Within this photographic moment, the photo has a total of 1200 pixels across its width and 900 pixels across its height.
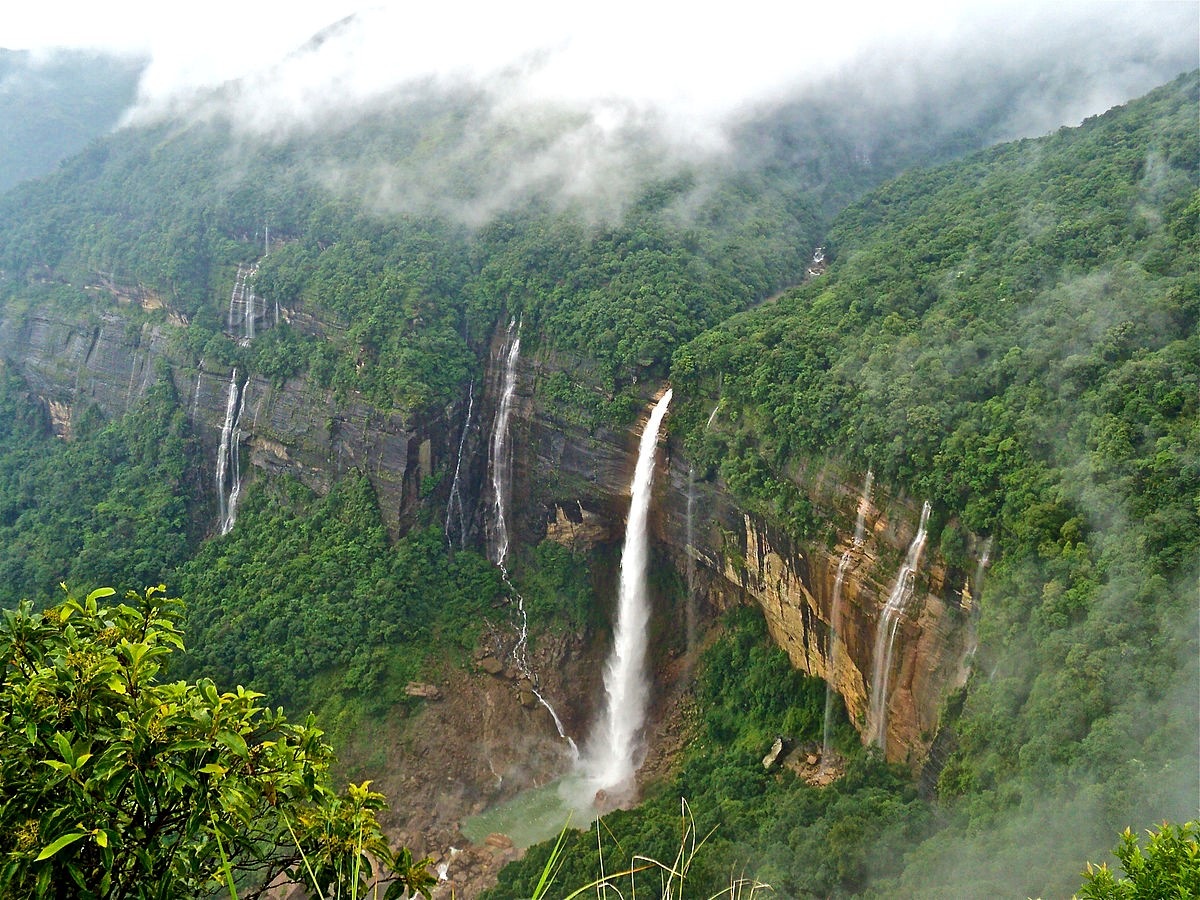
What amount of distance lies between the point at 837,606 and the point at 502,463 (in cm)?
1369

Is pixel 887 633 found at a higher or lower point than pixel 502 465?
lower

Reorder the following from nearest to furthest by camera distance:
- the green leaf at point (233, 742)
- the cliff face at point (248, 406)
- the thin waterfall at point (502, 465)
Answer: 1. the green leaf at point (233, 742)
2. the cliff face at point (248, 406)
3. the thin waterfall at point (502, 465)

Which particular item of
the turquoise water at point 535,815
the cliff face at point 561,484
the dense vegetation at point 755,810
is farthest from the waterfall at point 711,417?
the turquoise water at point 535,815

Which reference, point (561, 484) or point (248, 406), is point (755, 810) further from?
point (248, 406)

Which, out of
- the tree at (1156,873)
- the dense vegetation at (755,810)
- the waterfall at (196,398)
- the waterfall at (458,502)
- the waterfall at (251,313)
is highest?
the waterfall at (251,313)

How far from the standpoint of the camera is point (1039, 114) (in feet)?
137

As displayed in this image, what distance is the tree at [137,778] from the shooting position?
3945 millimetres

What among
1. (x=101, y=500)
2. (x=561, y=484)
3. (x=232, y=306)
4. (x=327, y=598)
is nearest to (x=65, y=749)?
(x=327, y=598)

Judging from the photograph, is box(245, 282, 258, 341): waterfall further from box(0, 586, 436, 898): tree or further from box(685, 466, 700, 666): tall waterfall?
box(0, 586, 436, 898): tree

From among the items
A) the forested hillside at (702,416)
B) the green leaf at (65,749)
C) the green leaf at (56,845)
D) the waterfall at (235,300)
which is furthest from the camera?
the waterfall at (235,300)

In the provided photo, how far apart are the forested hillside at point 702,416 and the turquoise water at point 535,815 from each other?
112cm

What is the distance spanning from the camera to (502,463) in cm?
2977

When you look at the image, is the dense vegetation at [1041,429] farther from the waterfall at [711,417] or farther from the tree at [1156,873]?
the tree at [1156,873]

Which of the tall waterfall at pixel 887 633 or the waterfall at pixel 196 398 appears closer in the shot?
the tall waterfall at pixel 887 633
